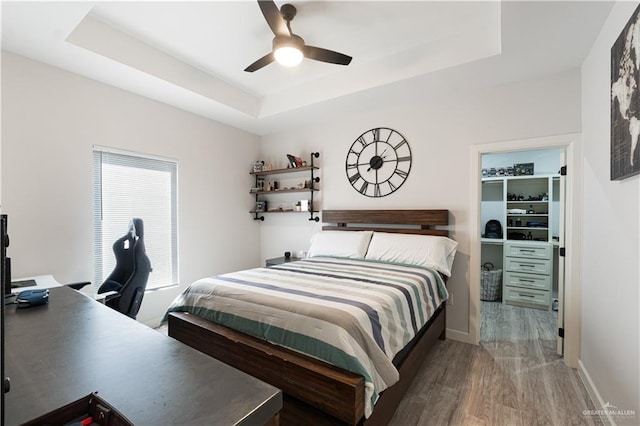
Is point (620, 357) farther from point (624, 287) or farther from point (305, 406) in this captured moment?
point (305, 406)

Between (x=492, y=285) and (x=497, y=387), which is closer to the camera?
(x=497, y=387)

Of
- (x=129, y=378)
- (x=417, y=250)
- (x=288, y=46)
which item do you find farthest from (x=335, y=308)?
(x=288, y=46)

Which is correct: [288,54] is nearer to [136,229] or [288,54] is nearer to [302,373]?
[136,229]

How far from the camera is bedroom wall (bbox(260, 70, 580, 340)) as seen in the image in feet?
8.68

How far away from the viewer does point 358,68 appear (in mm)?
3029

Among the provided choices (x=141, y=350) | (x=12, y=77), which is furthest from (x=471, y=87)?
(x=12, y=77)

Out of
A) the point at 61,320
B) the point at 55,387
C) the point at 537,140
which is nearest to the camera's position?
the point at 55,387

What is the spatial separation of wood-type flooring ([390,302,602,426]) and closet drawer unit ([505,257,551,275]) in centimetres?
112

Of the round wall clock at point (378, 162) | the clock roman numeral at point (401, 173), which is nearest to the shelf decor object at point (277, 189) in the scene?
the round wall clock at point (378, 162)

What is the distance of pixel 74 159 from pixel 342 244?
272 centimetres

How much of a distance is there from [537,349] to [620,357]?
1.30 metres

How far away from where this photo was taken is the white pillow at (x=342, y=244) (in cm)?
321

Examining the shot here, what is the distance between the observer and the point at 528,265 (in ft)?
13.4

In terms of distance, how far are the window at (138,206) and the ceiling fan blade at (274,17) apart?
2.14 meters
